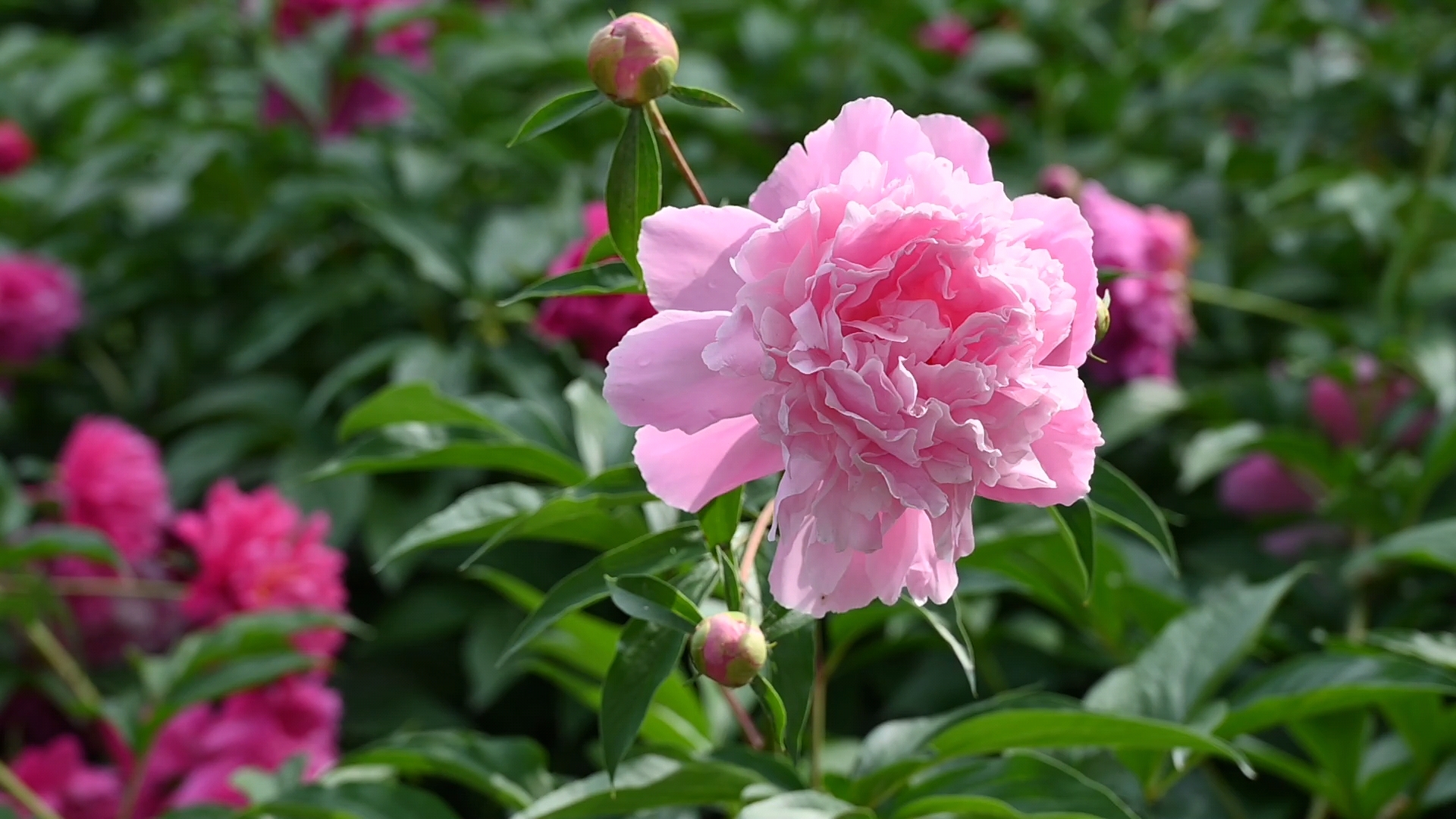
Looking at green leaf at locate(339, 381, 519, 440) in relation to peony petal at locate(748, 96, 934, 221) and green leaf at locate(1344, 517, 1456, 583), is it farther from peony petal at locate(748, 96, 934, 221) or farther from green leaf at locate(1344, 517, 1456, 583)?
green leaf at locate(1344, 517, 1456, 583)

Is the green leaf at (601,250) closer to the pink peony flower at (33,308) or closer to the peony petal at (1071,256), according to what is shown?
the peony petal at (1071,256)

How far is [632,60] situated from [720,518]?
0.26m

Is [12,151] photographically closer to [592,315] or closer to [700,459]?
[592,315]

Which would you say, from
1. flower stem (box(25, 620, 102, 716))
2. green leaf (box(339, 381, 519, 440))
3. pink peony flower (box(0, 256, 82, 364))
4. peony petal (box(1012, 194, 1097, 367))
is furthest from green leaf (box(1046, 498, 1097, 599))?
pink peony flower (box(0, 256, 82, 364))

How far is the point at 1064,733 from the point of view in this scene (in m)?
0.95

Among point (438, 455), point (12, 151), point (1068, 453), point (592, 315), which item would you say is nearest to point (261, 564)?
point (592, 315)

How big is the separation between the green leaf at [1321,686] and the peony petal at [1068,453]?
406 millimetres

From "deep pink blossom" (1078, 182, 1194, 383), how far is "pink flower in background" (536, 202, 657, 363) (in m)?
0.64

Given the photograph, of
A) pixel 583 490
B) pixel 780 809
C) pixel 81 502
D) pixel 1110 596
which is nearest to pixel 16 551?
pixel 81 502

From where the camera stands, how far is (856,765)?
3.39 ft

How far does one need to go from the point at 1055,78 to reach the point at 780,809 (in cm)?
178

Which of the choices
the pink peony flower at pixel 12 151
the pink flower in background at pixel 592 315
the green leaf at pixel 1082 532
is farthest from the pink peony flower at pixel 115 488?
the green leaf at pixel 1082 532

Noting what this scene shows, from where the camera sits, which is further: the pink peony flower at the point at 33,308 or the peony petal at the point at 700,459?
the pink peony flower at the point at 33,308

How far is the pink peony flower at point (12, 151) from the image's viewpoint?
97.5 inches
